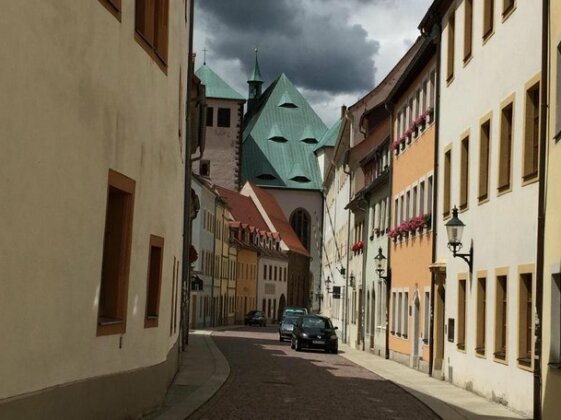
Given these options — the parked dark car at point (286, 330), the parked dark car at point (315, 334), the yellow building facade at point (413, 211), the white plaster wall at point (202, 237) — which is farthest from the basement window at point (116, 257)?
the white plaster wall at point (202, 237)

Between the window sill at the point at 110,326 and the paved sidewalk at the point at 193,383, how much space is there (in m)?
2.52

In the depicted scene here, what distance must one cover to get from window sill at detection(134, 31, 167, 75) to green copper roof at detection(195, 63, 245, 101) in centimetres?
9412

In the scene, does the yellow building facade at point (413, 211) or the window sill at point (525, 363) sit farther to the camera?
the yellow building facade at point (413, 211)

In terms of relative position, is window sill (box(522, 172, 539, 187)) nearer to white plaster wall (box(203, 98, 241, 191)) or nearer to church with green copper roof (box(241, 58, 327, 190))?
white plaster wall (box(203, 98, 241, 191))

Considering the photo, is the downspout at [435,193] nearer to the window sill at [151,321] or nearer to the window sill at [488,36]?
the window sill at [488,36]

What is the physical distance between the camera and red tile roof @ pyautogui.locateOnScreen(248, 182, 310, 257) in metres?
105

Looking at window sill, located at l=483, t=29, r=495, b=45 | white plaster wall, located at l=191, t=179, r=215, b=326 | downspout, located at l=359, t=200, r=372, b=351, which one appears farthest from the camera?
white plaster wall, located at l=191, t=179, r=215, b=326

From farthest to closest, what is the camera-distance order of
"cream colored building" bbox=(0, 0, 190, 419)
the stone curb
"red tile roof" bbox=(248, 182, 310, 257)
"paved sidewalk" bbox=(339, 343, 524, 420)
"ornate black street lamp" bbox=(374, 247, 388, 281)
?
"red tile roof" bbox=(248, 182, 310, 257), "ornate black street lamp" bbox=(374, 247, 388, 281), "paved sidewalk" bbox=(339, 343, 524, 420), the stone curb, "cream colored building" bbox=(0, 0, 190, 419)

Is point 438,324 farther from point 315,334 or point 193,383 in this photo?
point 315,334

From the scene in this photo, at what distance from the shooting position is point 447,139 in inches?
1008

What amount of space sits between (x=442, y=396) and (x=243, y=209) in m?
78.1

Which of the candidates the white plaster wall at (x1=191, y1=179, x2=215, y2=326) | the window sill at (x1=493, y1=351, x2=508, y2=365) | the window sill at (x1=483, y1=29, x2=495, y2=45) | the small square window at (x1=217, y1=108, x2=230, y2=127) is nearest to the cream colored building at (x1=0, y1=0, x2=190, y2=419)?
the window sill at (x1=493, y1=351, x2=508, y2=365)

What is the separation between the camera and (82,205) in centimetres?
1052

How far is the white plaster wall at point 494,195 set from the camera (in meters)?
17.6
